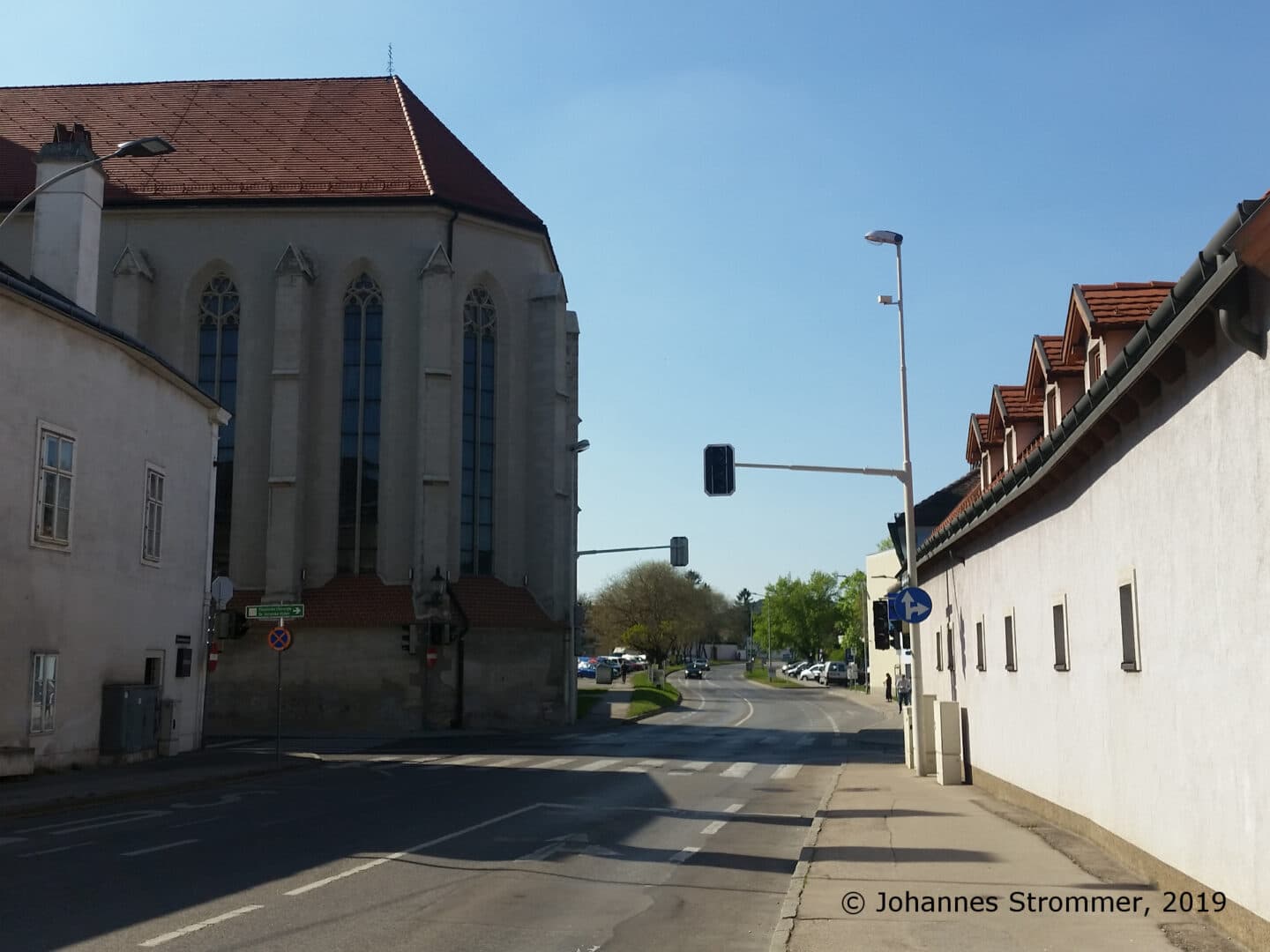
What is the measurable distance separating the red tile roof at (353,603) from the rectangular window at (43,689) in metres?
18.7

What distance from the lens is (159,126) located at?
4825 centimetres

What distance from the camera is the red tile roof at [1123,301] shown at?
12.8m

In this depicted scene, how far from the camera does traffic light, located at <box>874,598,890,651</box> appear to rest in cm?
2606

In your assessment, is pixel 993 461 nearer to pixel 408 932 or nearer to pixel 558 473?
pixel 408 932

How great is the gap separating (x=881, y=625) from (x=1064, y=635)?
13138mm

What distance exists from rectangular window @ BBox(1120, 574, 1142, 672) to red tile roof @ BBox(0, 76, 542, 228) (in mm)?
36313

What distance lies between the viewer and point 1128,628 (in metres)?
10.8

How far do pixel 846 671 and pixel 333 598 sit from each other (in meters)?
61.3

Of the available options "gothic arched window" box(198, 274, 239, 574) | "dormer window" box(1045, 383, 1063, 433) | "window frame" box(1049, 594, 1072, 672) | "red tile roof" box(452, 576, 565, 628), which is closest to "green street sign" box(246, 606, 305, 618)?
"red tile roof" box(452, 576, 565, 628)

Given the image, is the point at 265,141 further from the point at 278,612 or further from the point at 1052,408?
the point at 1052,408

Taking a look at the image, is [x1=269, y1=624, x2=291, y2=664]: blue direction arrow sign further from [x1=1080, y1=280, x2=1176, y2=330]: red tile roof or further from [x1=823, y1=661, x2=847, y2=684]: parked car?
[x1=823, y1=661, x2=847, y2=684]: parked car

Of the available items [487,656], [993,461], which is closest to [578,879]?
[993,461]

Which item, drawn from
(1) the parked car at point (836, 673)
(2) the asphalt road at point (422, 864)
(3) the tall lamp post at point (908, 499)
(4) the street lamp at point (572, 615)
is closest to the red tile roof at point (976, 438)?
(3) the tall lamp post at point (908, 499)

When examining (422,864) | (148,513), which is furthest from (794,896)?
(148,513)
